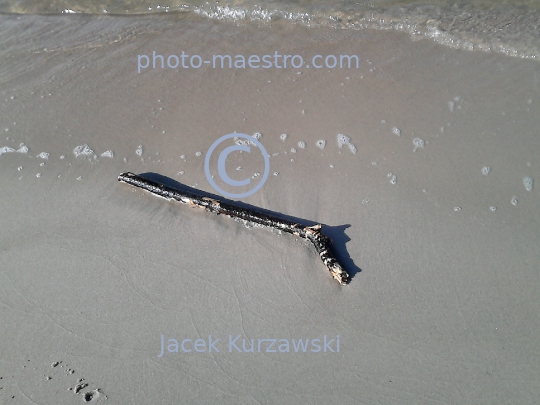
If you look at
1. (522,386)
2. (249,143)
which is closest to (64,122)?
(249,143)

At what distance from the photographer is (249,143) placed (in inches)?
148

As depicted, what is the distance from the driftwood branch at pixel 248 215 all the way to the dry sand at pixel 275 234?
0.36 ft

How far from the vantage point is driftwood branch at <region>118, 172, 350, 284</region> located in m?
3.20

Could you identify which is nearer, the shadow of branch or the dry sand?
the dry sand

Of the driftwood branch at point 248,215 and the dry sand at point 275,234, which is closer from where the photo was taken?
the dry sand at point 275,234

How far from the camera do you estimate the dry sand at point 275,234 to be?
9.90ft

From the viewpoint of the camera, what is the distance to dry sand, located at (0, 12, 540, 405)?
3.02m

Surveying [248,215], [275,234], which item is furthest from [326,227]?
[248,215]

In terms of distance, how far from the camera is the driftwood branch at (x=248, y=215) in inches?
126

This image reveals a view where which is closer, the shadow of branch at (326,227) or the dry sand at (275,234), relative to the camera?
the dry sand at (275,234)

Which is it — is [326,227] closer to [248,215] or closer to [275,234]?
[275,234]

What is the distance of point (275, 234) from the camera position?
3.39 metres

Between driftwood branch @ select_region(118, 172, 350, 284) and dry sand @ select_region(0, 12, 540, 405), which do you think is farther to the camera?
driftwood branch @ select_region(118, 172, 350, 284)

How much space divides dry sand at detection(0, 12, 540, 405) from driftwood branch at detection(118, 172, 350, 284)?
0.11 meters
